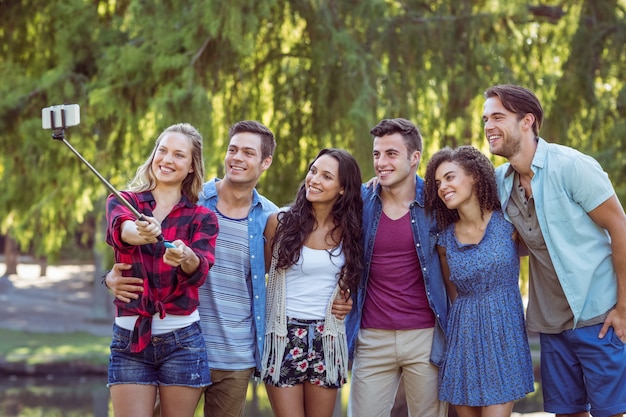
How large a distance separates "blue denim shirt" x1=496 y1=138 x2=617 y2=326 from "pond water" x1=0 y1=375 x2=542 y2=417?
515 cm

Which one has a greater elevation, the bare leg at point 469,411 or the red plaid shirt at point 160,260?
the red plaid shirt at point 160,260

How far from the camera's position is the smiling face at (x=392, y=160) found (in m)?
3.31

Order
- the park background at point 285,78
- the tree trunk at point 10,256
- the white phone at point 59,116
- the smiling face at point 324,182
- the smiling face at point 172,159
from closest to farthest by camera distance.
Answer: the white phone at point 59,116
the smiling face at point 172,159
the smiling face at point 324,182
the park background at point 285,78
the tree trunk at point 10,256

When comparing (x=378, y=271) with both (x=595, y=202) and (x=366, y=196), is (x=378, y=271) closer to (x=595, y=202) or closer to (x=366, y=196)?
(x=366, y=196)

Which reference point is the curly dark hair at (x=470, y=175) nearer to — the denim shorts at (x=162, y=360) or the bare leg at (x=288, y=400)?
the bare leg at (x=288, y=400)

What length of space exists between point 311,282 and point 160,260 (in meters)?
0.63

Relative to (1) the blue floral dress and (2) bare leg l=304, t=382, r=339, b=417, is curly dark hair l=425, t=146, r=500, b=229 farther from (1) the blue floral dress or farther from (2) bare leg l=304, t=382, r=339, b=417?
(2) bare leg l=304, t=382, r=339, b=417

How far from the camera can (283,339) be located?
3.15m

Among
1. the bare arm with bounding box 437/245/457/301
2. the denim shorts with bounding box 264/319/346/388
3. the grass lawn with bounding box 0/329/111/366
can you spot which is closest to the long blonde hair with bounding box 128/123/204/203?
the denim shorts with bounding box 264/319/346/388

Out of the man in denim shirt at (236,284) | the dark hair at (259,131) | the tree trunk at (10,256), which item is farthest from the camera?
the tree trunk at (10,256)

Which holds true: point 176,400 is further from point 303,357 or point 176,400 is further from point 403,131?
point 403,131

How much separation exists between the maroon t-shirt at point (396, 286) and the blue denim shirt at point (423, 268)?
0.02 meters

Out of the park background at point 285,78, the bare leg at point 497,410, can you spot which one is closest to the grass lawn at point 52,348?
the park background at point 285,78

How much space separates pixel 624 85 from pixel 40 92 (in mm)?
4657
